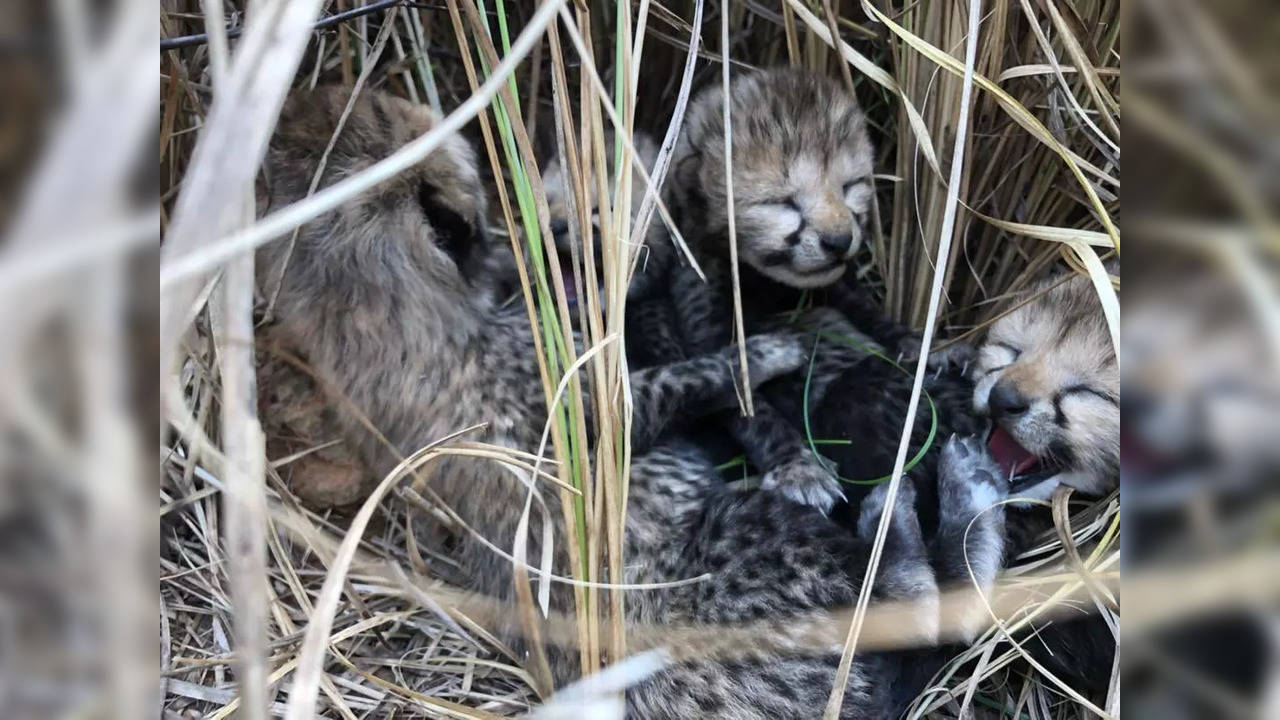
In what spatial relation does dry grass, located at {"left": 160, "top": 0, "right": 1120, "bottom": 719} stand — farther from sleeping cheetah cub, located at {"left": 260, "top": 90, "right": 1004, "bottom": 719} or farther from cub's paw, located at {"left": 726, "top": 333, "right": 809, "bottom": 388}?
cub's paw, located at {"left": 726, "top": 333, "right": 809, "bottom": 388}

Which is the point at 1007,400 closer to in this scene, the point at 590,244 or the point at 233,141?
the point at 590,244

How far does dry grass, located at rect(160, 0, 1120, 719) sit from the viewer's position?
1.45m

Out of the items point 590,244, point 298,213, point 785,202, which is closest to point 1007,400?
point 785,202

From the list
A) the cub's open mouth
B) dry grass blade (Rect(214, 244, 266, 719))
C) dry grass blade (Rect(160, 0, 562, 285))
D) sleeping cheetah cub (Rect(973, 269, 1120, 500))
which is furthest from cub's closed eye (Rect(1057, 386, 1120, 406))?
dry grass blade (Rect(214, 244, 266, 719))

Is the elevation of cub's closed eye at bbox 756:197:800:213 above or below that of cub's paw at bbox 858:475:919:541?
above

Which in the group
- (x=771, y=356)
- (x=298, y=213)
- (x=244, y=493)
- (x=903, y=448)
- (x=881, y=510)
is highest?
(x=298, y=213)

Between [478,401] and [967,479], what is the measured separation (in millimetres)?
1079

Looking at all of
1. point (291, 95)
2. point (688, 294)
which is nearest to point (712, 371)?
point (688, 294)

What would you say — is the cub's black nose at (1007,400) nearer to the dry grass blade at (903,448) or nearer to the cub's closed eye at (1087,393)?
the cub's closed eye at (1087,393)

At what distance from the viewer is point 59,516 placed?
0.41m

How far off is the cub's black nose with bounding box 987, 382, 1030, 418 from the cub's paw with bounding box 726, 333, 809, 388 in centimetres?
50

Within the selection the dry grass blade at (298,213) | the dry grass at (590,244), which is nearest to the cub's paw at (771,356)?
the dry grass at (590,244)

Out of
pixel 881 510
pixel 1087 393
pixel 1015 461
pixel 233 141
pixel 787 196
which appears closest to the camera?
pixel 233 141

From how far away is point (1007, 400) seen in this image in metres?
1.86
